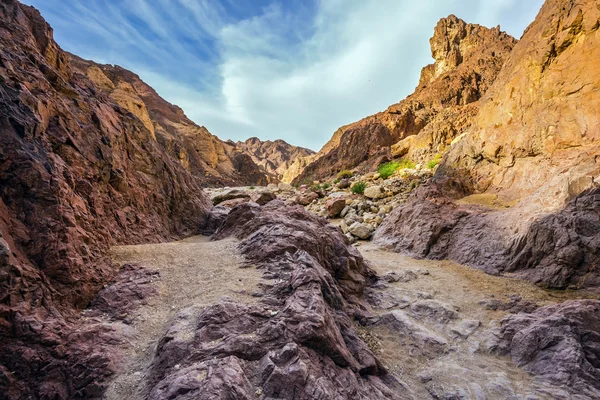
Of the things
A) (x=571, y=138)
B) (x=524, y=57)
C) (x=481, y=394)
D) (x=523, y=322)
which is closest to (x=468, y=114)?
(x=524, y=57)

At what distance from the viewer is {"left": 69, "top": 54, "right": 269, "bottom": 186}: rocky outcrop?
106 ft

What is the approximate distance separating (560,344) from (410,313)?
1.72m

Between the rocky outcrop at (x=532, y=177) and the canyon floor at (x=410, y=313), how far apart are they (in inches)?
25.4

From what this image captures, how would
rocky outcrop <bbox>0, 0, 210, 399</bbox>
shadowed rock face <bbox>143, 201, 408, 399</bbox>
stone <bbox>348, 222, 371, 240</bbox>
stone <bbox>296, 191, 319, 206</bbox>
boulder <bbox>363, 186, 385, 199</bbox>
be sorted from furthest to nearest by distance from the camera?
stone <bbox>296, 191, 319, 206</bbox> → boulder <bbox>363, 186, 385, 199</bbox> → stone <bbox>348, 222, 371, 240</bbox> → rocky outcrop <bbox>0, 0, 210, 399</bbox> → shadowed rock face <bbox>143, 201, 408, 399</bbox>

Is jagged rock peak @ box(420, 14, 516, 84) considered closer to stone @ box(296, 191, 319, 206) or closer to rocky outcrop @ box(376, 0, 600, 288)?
stone @ box(296, 191, 319, 206)

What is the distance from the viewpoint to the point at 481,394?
274 centimetres

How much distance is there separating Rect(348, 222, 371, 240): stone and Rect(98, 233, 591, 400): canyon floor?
3.17 meters

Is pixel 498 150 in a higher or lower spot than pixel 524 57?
lower

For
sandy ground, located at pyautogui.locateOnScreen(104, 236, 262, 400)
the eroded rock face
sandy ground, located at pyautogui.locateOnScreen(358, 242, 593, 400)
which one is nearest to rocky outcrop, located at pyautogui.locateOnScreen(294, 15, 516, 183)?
sandy ground, located at pyautogui.locateOnScreen(358, 242, 593, 400)

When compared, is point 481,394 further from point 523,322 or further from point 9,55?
point 9,55

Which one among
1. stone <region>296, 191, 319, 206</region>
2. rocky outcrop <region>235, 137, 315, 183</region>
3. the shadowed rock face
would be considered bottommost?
the shadowed rock face

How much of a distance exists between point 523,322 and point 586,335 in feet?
1.92

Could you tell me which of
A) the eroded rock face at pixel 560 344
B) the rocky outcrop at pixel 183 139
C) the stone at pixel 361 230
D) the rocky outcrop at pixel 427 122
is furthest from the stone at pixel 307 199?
the rocky outcrop at pixel 183 139

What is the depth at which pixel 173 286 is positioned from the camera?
350 cm
